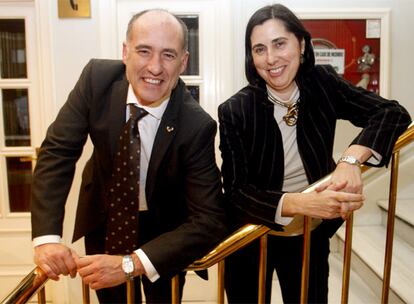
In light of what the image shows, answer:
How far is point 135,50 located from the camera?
1.39m

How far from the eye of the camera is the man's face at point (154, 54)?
136 cm

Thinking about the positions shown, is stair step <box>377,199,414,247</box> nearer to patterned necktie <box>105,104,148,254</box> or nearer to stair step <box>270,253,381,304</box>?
stair step <box>270,253,381,304</box>

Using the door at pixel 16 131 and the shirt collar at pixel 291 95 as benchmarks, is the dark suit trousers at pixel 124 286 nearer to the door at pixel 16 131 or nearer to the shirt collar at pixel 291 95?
the shirt collar at pixel 291 95

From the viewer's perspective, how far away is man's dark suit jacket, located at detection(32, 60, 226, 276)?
4.39ft

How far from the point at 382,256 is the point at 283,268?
1.30 metres

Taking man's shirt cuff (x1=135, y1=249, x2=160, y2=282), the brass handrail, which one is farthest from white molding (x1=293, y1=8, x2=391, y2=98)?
the brass handrail

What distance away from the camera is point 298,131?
149 cm

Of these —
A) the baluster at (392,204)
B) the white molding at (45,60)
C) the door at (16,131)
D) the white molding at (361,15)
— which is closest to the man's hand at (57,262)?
the baluster at (392,204)

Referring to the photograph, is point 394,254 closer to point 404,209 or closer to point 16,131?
point 404,209

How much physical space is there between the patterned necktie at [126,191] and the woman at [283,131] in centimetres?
29

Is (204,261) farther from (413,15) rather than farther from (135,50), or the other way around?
(413,15)

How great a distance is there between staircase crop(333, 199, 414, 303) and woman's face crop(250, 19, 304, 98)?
4.46 ft

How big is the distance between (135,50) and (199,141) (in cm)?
36

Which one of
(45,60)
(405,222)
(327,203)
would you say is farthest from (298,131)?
(45,60)
